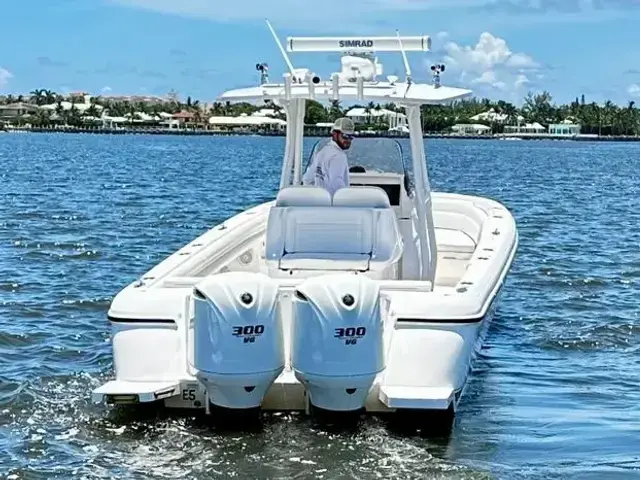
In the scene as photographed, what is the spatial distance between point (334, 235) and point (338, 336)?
1806 millimetres

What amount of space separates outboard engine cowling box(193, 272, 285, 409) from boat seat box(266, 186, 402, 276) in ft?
4.97

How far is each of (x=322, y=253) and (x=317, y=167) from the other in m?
1.06

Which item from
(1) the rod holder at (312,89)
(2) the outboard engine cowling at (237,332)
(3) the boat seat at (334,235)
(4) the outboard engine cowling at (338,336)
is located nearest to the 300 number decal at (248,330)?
(2) the outboard engine cowling at (237,332)

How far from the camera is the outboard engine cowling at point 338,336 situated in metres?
6.32

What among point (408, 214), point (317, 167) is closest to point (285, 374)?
point (317, 167)

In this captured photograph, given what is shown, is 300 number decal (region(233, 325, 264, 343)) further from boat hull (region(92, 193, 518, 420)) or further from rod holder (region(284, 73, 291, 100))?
rod holder (region(284, 73, 291, 100))

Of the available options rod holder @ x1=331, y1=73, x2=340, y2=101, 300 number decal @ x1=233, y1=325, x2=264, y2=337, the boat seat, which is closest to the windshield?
rod holder @ x1=331, y1=73, x2=340, y2=101

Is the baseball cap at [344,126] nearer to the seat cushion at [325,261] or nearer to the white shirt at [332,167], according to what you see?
the white shirt at [332,167]

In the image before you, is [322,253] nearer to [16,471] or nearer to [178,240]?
[16,471]

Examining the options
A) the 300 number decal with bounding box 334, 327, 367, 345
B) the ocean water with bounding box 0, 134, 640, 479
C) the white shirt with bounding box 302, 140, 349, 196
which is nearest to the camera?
the 300 number decal with bounding box 334, 327, 367, 345

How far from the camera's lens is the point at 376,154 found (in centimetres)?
1038

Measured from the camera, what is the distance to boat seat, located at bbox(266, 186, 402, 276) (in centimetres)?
798

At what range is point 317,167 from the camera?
349 inches

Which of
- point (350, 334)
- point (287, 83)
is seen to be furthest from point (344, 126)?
point (350, 334)
